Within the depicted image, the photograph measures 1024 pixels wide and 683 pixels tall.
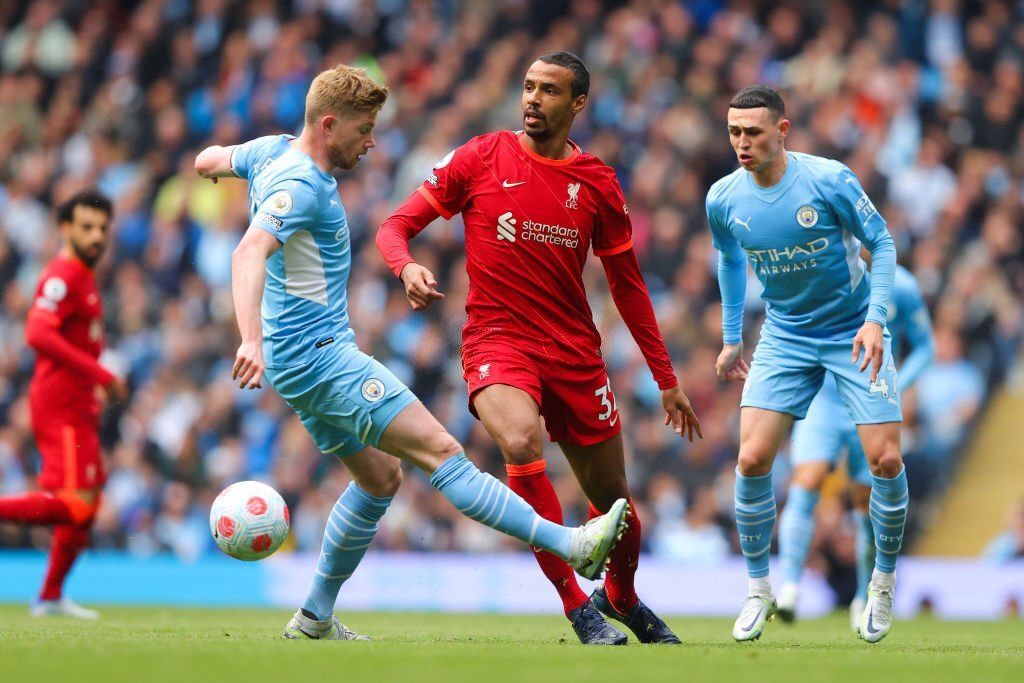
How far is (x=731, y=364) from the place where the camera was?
8320 millimetres

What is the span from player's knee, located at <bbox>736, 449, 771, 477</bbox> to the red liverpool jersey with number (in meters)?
1.01

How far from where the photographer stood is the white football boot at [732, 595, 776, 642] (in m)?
7.55

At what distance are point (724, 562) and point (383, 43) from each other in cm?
903

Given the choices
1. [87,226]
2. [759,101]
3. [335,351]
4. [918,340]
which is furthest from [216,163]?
[918,340]

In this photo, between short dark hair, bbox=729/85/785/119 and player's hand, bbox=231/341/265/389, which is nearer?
player's hand, bbox=231/341/265/389

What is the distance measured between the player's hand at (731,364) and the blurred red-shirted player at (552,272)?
0.77 meters

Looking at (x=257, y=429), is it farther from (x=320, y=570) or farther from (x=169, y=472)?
(x=320, y=570)

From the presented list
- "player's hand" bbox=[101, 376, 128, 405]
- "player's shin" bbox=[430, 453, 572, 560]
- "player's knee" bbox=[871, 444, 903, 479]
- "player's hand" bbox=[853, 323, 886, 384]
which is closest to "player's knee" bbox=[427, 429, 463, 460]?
"player's shin" bbox=[430, 453, 572, 560]

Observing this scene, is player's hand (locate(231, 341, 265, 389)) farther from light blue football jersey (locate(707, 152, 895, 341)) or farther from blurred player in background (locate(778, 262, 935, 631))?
blurred player in background (locate(778, 262, 935, 631))

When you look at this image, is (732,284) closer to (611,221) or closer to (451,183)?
(611,221)

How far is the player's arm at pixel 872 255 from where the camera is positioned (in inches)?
284

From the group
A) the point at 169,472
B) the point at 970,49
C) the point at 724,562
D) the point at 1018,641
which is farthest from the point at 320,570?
the point at 970,49

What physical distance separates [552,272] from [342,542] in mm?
1666

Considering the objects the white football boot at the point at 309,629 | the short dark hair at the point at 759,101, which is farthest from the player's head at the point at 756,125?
the white football boot at the point at 309,629
